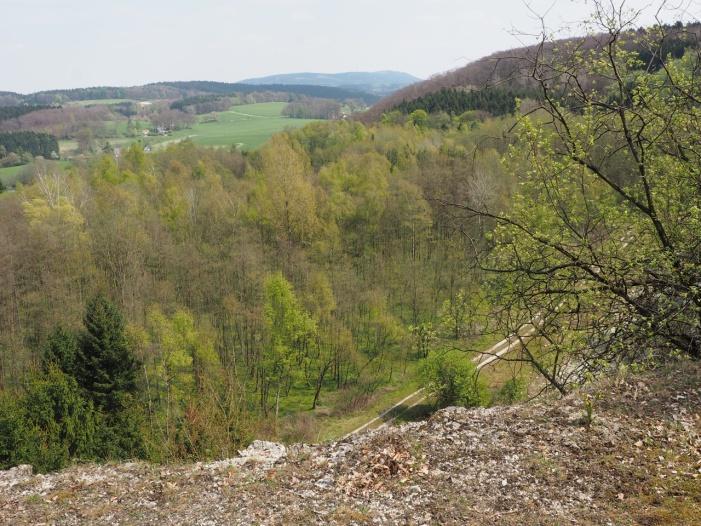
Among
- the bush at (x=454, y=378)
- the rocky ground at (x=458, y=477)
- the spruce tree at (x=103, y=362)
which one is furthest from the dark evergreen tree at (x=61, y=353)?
the bush at (x=454, y=378)

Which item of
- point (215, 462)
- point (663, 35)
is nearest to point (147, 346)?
point (215, 462)

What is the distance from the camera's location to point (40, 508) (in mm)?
8266

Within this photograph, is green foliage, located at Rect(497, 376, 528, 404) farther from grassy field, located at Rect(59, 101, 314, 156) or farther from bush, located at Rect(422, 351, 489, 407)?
grassy field, located at Rect(59, 101, 314, 156)

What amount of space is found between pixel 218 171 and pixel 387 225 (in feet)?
80.7

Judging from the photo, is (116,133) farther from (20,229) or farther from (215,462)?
(215,462)

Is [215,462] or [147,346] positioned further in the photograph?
[147,346]

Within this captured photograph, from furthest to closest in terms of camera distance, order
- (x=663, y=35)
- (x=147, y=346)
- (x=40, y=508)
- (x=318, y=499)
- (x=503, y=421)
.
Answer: (x=147, y=346) → (x=503, y=421) → (x=40, y=508) → (x=318, y=499) → (x=663, y=35)

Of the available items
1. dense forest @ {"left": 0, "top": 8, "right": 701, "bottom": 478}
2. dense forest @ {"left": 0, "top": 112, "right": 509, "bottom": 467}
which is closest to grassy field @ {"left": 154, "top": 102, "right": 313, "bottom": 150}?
dense forest @ {"left": 0, "top": 8, "right": 701, "bottom": 478}

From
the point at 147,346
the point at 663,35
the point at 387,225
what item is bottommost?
the point at 147,346

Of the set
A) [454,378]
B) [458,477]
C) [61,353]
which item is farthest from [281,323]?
[458,477]

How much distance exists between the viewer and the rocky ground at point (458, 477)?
6863 mm

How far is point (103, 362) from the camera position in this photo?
76.1 feet

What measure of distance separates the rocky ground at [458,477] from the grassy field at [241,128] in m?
71.1

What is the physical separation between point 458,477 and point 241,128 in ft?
365
